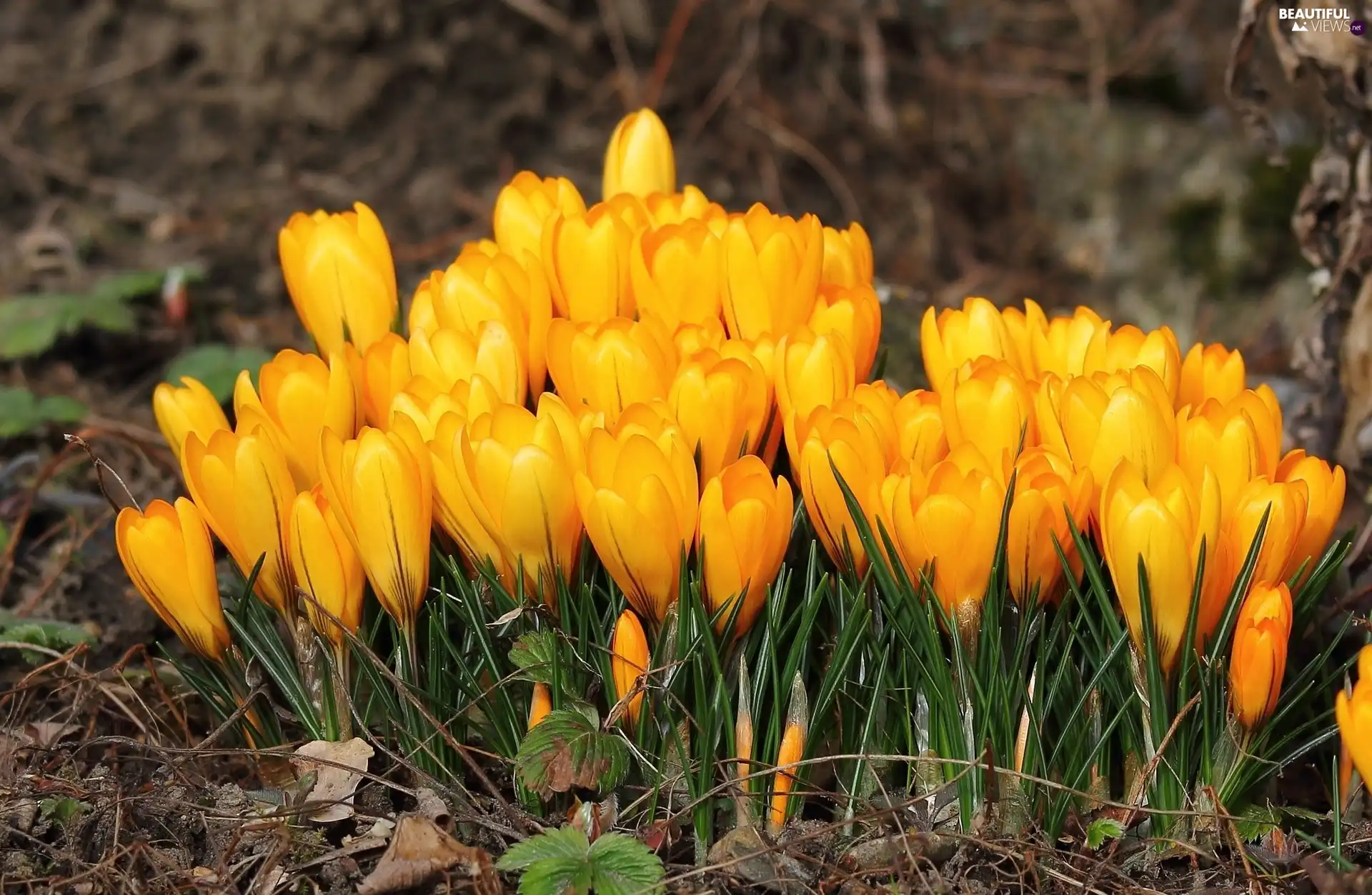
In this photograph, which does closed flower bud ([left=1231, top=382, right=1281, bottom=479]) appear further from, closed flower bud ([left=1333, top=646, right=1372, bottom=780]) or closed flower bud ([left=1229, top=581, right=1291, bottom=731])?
closed flower bud ([left=1333, top=646, right=1372, bottom=780])

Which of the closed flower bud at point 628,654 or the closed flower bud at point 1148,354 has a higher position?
the closed flower bud at point 1148,354

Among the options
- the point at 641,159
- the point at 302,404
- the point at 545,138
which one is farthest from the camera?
the point at 545,138

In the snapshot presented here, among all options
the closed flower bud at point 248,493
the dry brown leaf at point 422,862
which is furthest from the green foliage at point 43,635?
the dry brown leaf at point 422,862

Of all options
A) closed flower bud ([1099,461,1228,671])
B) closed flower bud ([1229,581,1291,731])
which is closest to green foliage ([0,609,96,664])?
closed flower bud ([1099,461,1228,671])

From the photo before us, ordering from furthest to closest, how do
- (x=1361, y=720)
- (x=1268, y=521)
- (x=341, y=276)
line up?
(x=341, y=276), (x=1268, y=521), (x=1361, y=720)

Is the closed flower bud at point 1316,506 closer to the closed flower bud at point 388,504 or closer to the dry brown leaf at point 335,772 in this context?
the closed flower bud at point 388,504

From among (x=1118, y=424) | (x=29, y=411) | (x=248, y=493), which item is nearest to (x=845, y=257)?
(x=1118, y=424)

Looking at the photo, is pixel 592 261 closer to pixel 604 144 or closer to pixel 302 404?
pixel 302 404
